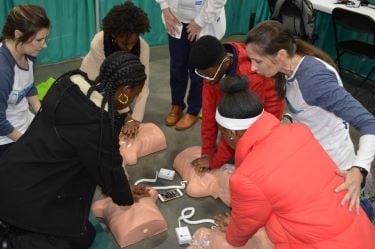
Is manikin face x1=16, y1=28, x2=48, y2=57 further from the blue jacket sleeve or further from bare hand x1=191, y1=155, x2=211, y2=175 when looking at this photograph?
bare hand x1=191, y1=155, x2=211, y2=175

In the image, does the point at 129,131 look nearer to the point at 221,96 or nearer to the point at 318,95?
the point at 221,96

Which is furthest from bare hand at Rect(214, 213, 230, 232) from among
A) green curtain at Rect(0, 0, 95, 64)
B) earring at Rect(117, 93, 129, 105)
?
green curtain at Rect(0, 0, 95, 64)

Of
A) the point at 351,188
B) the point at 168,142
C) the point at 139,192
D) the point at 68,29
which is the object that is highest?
the point at 351,188

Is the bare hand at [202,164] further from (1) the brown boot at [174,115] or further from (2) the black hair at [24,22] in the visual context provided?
(2) the black hair at [24,22]

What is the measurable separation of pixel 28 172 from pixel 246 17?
3956mm

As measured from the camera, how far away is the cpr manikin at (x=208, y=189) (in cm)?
185

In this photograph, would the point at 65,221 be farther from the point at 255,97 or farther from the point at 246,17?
the point at 246,17

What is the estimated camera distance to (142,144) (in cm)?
263

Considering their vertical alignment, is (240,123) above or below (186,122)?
above

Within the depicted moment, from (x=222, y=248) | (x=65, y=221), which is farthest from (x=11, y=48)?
(x=222, y=248)

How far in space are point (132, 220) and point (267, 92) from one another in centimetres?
98

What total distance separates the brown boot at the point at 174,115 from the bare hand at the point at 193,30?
62cm

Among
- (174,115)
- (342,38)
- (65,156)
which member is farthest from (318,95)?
(342,38)

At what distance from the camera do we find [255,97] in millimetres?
1415
